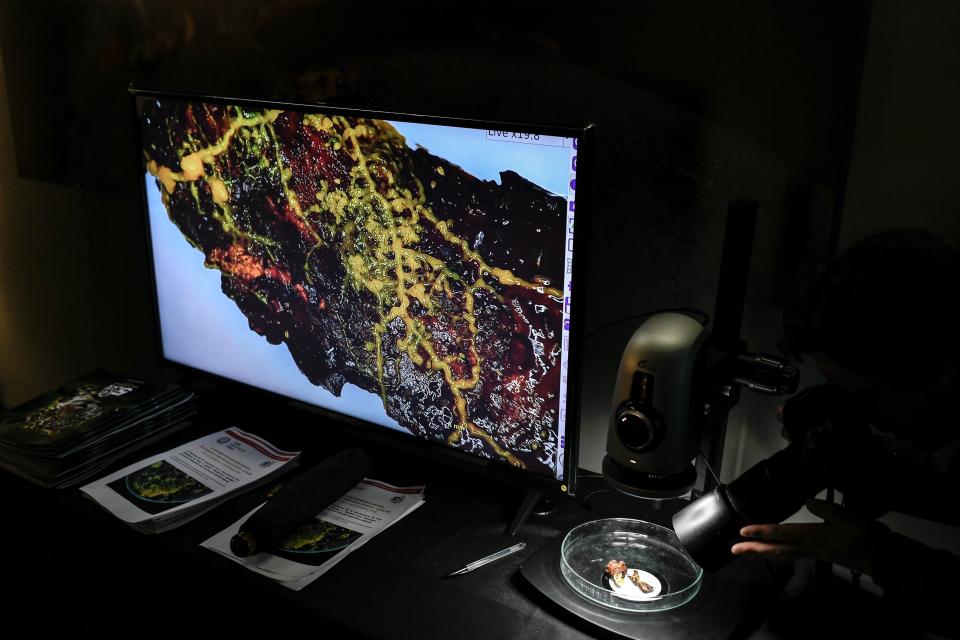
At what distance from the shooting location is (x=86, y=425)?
5.55 feet

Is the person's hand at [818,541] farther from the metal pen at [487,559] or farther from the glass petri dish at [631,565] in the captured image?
the metal pen at [487,559]

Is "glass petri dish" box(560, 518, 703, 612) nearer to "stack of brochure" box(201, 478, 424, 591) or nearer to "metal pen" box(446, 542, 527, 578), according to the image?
"metal pen" box(446, 542, 527, 578)

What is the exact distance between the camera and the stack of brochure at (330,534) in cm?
136

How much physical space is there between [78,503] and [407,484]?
58cm

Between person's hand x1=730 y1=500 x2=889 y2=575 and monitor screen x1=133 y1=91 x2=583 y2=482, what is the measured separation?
357 millimetres

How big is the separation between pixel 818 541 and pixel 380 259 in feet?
2.68

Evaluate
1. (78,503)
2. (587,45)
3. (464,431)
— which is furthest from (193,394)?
(587,45)

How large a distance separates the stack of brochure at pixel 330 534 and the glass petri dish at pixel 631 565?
0.32 m

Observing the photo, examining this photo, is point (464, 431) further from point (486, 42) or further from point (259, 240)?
point (486, 42)

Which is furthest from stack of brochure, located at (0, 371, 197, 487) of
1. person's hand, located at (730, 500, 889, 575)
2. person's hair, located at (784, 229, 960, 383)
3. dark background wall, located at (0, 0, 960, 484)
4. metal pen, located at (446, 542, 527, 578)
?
person's hair, located at (784, 229, 960, 383)

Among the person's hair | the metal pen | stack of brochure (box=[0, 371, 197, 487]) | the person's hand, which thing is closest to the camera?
the person's hair

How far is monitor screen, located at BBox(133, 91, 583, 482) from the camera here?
136 centimetres

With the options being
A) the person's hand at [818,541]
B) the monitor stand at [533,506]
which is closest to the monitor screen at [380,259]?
the monitor stand at [533,506]

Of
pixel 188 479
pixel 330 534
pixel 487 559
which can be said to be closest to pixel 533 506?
pixel 487 559
